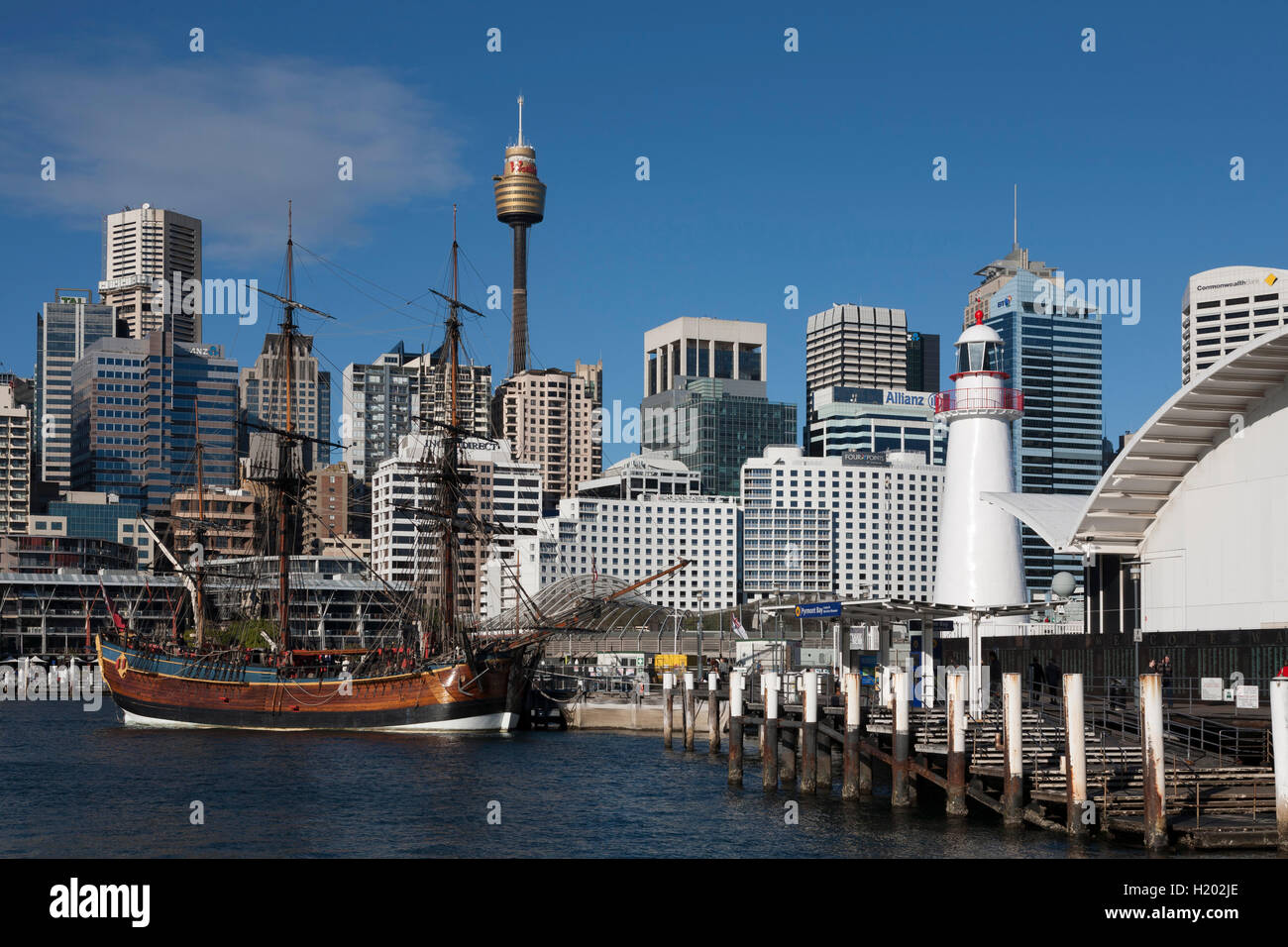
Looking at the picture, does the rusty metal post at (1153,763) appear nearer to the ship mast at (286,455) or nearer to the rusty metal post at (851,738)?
the rusty metal post at (851,738)

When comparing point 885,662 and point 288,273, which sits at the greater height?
point 288,273

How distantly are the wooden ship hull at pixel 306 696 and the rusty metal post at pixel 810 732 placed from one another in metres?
41.0

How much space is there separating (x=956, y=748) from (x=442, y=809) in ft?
54.8

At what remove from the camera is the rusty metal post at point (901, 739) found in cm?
4059

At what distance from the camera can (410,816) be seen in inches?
1768

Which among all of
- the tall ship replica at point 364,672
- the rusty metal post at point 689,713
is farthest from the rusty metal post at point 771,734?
the tall ship replica at point 364,672

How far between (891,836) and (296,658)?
285 feet

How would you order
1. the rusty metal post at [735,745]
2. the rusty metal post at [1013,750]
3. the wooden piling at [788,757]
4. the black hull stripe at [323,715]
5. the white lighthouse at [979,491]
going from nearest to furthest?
the rusty metal post at [1013,750] → the rusty metal post at [735,745] → the wooden piling at [788,757] → the white lighthouse at [979,491] → the black hull stripe at [323,715]

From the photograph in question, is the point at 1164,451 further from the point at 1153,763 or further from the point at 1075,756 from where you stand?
the point at 1153,763

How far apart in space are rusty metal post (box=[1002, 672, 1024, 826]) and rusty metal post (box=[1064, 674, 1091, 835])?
2.06 meters
